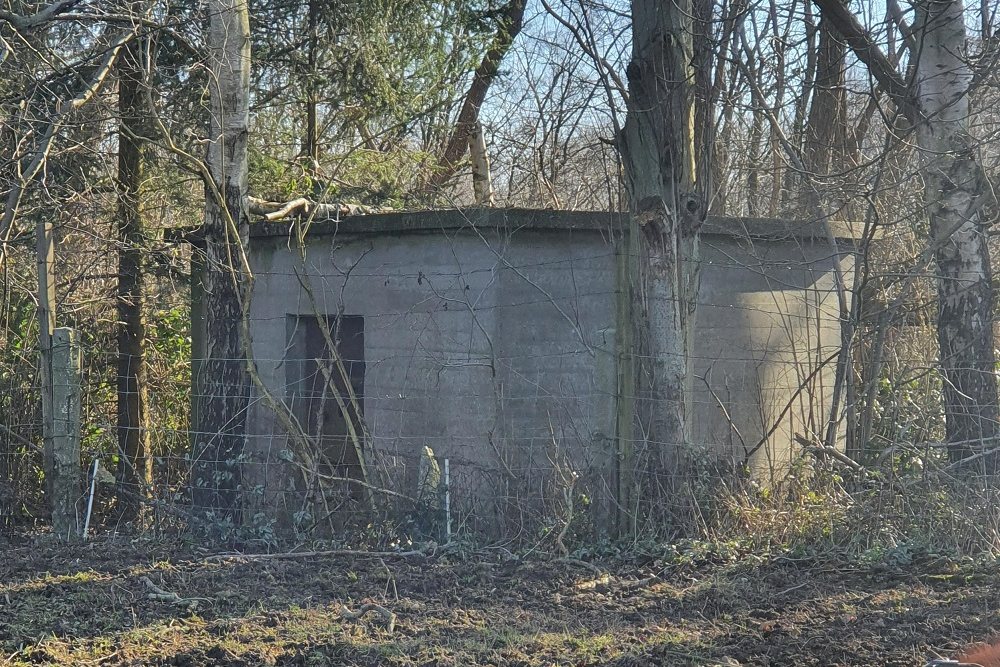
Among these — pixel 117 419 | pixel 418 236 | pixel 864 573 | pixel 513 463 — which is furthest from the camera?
pixel 117 419

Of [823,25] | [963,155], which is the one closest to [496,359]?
[963,155]

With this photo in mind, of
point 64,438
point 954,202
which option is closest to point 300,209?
point 64,438

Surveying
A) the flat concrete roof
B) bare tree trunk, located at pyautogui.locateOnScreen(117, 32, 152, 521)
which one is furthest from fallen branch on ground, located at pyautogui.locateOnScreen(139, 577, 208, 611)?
bare tree trunk, located at pyautogui.locateOnScreen(117, 32, 152, 521)

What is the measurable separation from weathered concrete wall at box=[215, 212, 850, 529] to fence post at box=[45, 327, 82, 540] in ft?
4.48

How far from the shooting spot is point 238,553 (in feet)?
22.6

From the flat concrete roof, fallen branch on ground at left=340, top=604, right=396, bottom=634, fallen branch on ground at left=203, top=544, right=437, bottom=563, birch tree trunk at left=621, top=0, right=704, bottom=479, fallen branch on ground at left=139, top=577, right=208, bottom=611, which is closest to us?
fallen branch on ground at left=340, top=604, right=396, bottom=634

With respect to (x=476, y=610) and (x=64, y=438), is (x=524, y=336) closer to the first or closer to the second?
(x=476, y=610)

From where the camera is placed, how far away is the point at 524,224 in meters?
8.39

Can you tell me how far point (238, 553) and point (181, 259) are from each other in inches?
224

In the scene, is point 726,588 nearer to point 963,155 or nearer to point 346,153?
point 963,155

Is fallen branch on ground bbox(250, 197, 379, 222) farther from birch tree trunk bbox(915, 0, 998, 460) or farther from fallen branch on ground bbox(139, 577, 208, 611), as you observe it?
birch tree trunk bbox(915, 0, 998, 460)

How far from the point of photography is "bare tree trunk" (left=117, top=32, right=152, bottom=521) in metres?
10.6

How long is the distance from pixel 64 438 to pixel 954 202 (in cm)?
759

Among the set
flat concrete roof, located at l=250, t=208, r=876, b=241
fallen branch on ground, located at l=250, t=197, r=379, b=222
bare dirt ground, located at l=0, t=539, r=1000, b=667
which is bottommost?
bare dirt ground, located at l=0, t=539, r=1000, b=667
